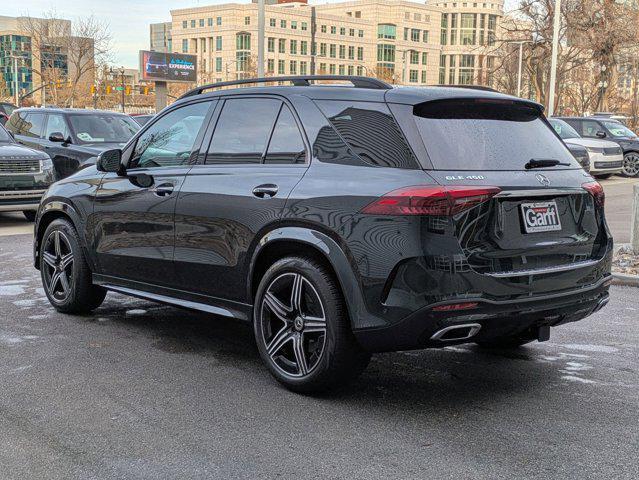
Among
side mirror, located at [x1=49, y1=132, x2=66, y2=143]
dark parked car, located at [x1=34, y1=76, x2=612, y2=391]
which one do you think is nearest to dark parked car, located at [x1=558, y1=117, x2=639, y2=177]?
side mirror, located at [x1=49, y1=132, x2=66, y2=143]

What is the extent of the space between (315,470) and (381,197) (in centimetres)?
142

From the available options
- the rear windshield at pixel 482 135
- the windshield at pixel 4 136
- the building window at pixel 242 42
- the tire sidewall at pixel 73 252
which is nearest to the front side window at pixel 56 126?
the windshield at pixel 4 136

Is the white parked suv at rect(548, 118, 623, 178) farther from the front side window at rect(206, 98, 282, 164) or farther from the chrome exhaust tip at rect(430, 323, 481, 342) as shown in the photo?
the chrome exhaust tip at rect(430, 323, 481, 342)

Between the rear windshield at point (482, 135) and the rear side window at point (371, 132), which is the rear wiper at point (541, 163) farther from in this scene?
the rear side window at point (371, 132)

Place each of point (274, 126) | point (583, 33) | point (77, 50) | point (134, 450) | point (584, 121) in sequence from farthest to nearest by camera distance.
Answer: point (77, 50) → point (583, 33) → point (584, 121) → point (274, 126) → point (134, 450)

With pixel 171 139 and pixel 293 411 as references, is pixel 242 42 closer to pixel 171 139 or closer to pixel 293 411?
pixel 171 139

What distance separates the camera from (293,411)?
456cm

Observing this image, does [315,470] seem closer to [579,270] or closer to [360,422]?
[360,422]

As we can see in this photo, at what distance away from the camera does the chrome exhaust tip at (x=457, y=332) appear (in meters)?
4.23

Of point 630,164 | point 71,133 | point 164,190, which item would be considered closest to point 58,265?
point 164,190

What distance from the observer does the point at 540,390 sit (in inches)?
196

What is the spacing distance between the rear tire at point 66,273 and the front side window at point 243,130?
5.94 ft

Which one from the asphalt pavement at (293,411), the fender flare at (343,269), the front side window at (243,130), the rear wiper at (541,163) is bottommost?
the asphalt pavement at (293,411)

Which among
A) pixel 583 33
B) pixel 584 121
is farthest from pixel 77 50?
pixel 584 121
